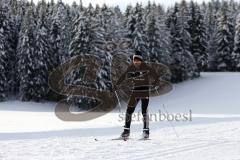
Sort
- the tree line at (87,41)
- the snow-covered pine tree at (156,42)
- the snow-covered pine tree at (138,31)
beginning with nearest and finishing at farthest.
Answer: the tree line at (87,41)
the snow-covered pine tree at (138,31)
the snow-covered pine tree at (156,42)

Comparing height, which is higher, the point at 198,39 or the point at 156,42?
the point at 198,39

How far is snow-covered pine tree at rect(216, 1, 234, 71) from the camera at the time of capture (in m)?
69.1

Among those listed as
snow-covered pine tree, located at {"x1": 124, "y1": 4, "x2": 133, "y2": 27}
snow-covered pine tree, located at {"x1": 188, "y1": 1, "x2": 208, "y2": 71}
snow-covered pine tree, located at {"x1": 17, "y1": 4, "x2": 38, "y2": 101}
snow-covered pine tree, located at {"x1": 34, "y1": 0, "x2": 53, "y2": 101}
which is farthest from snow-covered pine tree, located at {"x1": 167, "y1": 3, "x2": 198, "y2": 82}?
snow-covered pine tree, located at {"x1": 17, "y1": 4, "x2": 38, "y2": 101}

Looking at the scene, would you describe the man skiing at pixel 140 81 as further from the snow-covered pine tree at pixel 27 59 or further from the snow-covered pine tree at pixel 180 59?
the snow-covered pine tree at pixel 180 59

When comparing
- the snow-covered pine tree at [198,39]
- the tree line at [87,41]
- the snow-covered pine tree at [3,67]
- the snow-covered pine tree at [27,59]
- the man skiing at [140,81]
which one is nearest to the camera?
the man skiing at [140,81]

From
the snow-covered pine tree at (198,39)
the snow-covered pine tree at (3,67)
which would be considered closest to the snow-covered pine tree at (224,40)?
Result: the snow-covered pine tree at (198,39)

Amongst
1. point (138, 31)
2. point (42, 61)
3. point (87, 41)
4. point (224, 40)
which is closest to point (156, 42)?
point (138, 31)

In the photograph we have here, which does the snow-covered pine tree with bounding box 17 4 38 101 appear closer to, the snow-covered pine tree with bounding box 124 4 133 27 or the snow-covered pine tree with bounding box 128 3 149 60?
the snow-covered pine tree with bounding box 128 3 149 60

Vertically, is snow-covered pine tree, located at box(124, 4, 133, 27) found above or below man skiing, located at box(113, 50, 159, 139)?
above

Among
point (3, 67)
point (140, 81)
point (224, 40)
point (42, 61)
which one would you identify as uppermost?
point (224, 40)

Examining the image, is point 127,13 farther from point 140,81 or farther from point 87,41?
point 140,81

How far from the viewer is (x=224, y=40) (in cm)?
6894

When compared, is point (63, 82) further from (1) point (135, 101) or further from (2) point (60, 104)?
(1) point (135, 101)

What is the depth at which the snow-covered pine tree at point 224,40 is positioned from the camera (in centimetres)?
6912
